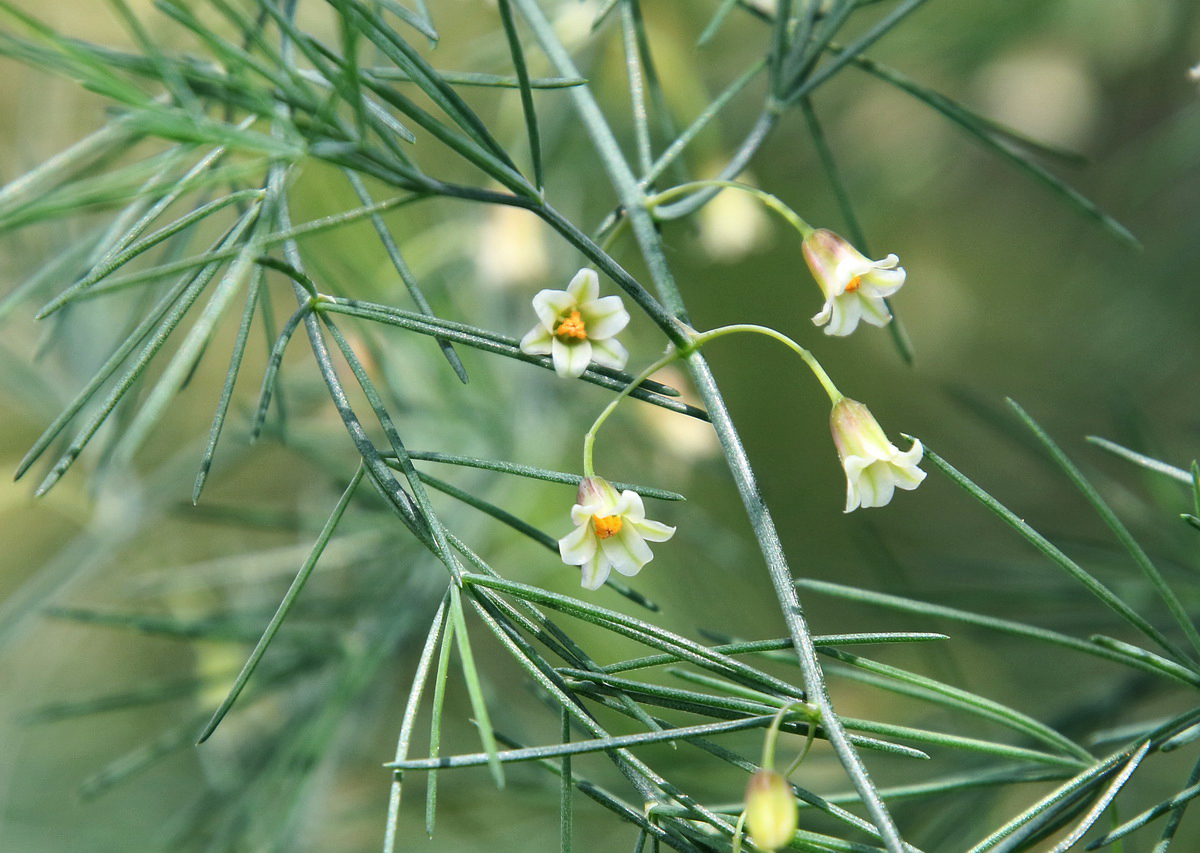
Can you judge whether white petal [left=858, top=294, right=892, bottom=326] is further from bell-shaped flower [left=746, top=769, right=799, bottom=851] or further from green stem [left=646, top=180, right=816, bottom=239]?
bell-shaped flower [left=746, top=769, right=799, bottom=851]

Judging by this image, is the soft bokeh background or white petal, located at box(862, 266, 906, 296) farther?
the soft bokeh background

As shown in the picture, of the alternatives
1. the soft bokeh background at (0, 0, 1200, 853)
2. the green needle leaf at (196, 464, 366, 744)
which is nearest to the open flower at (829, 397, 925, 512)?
the green needle leaf at (196, 464, 366, 744)

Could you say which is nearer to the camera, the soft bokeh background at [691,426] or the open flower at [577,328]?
the open flower at [577,328]

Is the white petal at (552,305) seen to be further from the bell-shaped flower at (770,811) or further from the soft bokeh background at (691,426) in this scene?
the soft bokeh background at (691,426)

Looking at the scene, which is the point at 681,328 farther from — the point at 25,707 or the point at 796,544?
the point at 25,707

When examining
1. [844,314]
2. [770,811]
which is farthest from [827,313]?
[770,811]

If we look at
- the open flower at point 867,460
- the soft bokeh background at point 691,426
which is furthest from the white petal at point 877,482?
the soft bokeh background at point 691,426

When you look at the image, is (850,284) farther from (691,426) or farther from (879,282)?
(691,426)
